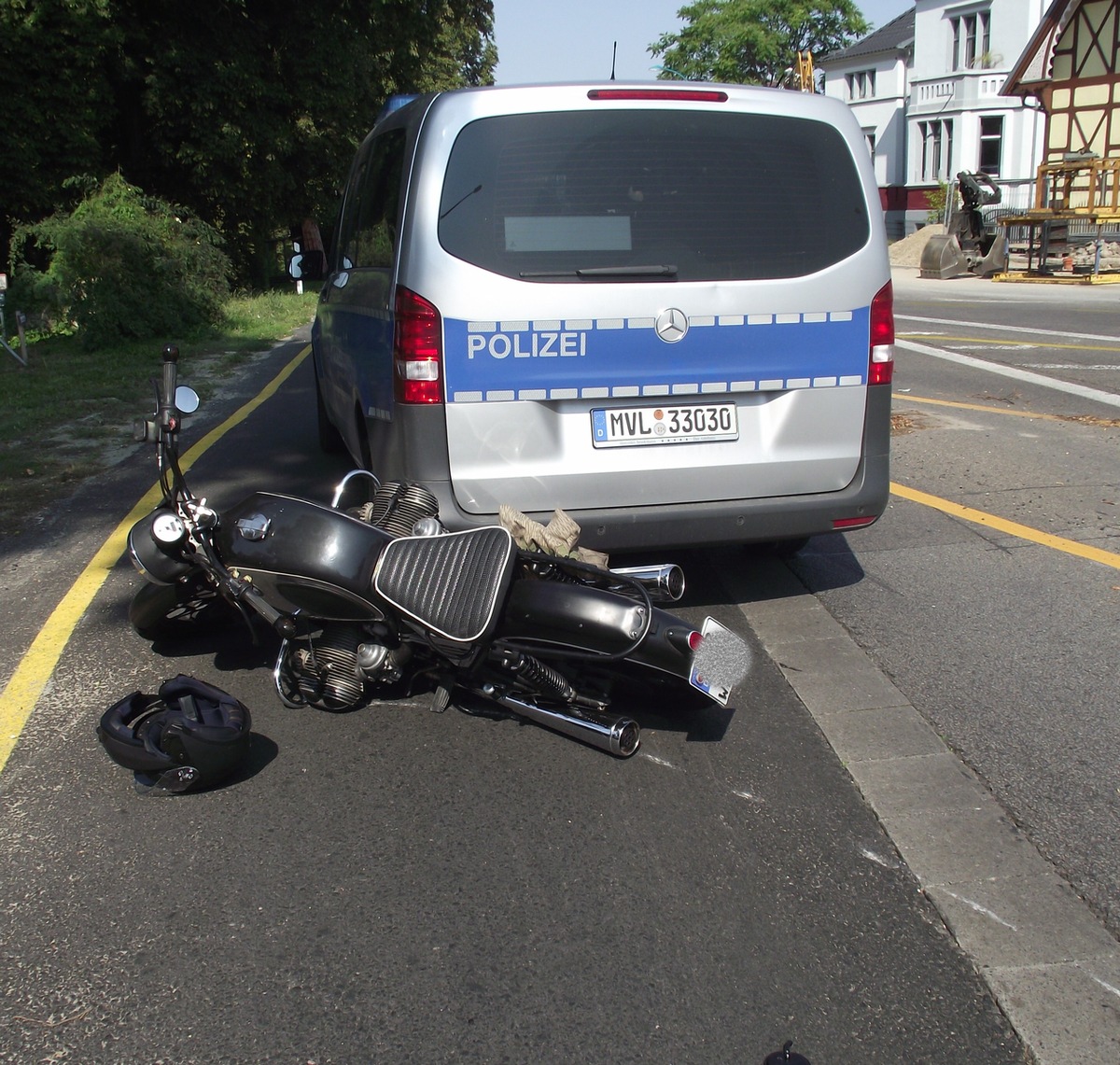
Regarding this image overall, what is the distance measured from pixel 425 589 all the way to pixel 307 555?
390mm

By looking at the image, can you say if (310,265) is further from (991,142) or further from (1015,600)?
(991,142)

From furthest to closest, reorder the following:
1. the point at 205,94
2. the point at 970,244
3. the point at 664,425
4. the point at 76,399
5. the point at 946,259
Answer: the point at 970,244
the point at 946,259
the point at 205,94
the point at 76,399
the point at 664,425

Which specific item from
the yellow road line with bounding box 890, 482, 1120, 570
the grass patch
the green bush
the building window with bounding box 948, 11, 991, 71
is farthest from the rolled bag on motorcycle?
the building window with bounding box 948, 11, 991, 71

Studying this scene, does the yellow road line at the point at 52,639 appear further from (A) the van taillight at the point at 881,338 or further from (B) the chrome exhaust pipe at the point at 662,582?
(A) the van taillight at the point at 881,338

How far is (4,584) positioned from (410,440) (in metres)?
2.46

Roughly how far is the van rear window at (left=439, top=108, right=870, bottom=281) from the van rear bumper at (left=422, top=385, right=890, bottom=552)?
0.77 m

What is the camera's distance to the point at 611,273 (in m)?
4.41

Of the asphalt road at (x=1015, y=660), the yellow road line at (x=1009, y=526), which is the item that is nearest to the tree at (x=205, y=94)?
the asphalt road at (x=1015, y=660)

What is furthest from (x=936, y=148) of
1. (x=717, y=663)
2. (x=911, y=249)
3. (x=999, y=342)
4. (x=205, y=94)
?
(x=717, y=663)

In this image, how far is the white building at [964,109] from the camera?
4619cm

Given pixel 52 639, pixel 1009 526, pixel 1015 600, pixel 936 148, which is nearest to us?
pixel 52 639

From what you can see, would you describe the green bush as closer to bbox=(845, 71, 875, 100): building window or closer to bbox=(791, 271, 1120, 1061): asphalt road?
bbox=(791, 271, 1120, 1061): asphalt road

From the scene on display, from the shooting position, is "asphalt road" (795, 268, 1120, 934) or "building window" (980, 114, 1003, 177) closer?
"asphalt road" (795, 268, 1120, 934)

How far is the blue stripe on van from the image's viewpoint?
14.4 feet
